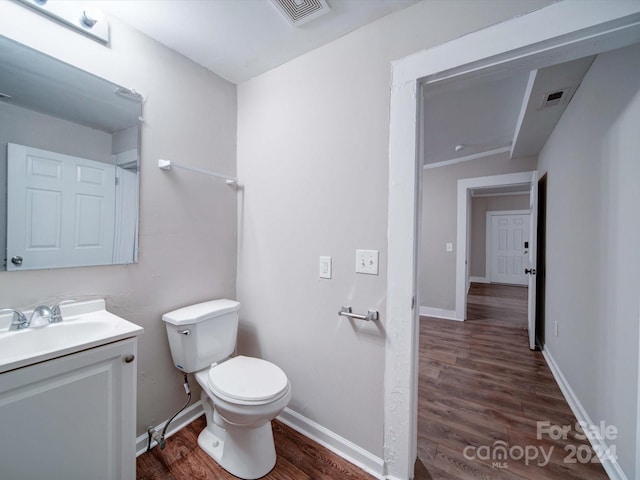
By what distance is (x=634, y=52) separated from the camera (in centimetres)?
117

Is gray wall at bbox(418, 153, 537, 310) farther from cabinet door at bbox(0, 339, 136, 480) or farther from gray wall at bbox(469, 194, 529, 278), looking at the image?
cabinet door at bbox(0, 339, 136, 480)

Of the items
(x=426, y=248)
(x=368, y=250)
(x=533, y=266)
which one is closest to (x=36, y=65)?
(x=368, y=250)

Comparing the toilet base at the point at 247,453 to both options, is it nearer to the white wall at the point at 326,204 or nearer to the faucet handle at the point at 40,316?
the white wall at the point at 326,204

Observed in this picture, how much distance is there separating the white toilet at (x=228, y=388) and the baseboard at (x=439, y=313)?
10.5 ft

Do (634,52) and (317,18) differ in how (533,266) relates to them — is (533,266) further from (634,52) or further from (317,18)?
(317,18)

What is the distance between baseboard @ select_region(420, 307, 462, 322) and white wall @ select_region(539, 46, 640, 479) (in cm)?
158

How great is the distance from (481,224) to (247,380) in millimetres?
→ 7173

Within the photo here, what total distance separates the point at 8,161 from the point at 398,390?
1.88 m

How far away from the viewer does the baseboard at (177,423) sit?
1.36 m

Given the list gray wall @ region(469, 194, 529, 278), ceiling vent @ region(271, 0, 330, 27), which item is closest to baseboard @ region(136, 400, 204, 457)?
ceiling vent @ region(271, 0, 330, 27)

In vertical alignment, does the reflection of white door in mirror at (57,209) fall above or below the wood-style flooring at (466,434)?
above

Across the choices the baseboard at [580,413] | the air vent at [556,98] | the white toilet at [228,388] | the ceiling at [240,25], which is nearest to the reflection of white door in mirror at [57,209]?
the white toilet at [228,388]

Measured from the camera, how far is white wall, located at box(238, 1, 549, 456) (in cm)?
124

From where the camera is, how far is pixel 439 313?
386cm
